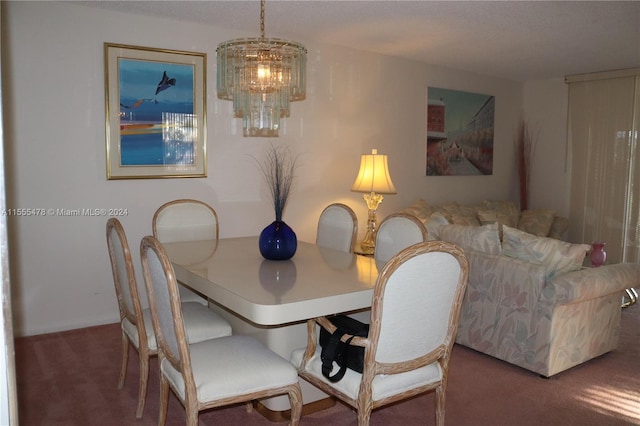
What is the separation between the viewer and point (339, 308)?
7.18ft

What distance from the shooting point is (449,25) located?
4320 millimetres

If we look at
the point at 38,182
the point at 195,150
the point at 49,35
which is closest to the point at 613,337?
the point at 195,150

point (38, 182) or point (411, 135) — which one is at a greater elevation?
point (411, 135)

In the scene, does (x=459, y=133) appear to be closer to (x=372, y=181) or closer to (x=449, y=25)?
(x=372, y=181)

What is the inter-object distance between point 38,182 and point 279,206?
1.98m

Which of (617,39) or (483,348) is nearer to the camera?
(483,348)

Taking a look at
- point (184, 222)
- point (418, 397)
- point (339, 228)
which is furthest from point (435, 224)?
point (184, 222)

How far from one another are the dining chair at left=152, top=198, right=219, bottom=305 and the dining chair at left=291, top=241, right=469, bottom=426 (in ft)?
5.44

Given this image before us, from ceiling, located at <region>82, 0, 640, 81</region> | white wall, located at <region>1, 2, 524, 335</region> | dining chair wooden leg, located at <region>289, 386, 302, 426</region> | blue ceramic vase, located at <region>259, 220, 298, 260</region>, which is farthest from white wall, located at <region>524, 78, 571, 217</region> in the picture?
dining chair wooden leg, located at <region>289, 386, 302, 426</region>

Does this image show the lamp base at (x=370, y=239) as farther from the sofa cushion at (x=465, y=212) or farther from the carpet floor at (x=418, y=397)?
the carpet floor at (x=418, y=397)

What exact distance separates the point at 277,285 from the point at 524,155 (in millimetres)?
5713

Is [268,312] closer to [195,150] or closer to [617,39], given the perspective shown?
[195,150]

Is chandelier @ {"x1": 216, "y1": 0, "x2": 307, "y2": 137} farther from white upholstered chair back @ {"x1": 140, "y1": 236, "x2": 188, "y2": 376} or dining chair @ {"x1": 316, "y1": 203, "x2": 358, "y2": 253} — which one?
white upholstered chair back @ {"x1": 140, "y1": 236, "x2": 188, "y2": 376}

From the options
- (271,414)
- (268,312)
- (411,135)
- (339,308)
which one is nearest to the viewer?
(268,312)
